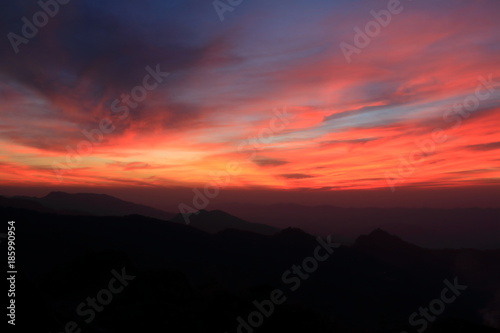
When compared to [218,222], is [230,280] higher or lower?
lower

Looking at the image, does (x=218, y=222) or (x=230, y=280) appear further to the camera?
(x=218, y=222)

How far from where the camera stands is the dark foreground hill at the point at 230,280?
32094 millimetres

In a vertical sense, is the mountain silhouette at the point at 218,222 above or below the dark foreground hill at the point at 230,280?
above

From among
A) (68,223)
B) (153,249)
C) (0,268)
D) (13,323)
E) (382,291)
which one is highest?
(68,223)

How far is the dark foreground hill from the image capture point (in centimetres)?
3209

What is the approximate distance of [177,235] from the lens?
79.5 metres

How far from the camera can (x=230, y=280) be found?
61406mm

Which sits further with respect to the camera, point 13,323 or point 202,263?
point 202,263

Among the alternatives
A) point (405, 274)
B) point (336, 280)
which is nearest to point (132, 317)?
point (336, 280)

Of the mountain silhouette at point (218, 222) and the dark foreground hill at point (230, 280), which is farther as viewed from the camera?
the mountain silhouette at point (218, 222)

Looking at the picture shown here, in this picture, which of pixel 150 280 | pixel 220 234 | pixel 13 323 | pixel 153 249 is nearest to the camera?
pixel 13 323

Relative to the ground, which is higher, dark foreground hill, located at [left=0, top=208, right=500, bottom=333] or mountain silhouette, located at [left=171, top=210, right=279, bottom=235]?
mountain silhouette, located at [left=171, top=210, right=279, bottom=235]

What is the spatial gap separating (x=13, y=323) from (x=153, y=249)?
176 ft

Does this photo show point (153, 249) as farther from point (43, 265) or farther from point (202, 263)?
point (43, 265)
